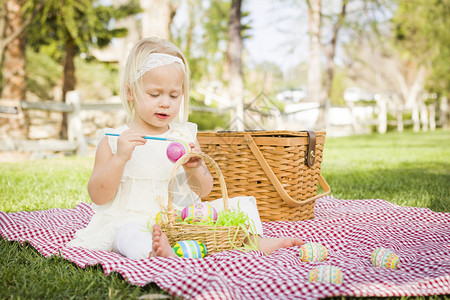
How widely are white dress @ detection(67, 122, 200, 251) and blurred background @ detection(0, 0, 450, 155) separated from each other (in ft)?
4.31

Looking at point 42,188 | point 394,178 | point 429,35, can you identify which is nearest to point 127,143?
point 42,188

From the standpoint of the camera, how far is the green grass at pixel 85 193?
62.6 inches

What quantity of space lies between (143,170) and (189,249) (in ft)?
1.75

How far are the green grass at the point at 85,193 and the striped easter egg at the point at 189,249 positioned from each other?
0.30m

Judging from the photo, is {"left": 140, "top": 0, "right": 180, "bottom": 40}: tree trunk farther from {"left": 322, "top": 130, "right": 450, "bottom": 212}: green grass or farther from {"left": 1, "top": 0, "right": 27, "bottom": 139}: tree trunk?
{"left": 322, "top": 130, "right": 450, "bottom": 212}: green grass

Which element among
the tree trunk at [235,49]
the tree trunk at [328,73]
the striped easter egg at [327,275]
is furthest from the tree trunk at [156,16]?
the striped easter egg at [327,275]

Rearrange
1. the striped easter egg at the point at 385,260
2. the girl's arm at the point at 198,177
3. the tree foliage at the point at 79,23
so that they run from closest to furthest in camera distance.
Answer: the striped easter egg at the point at 385,260
the girl's arm at the point at 198,177
the tree foliage at the point at 79,23

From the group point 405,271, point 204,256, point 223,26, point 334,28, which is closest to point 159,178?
point 204,256

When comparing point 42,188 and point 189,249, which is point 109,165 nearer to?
point 189,249

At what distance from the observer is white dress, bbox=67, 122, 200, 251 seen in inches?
85.5

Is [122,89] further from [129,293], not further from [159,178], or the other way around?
[129,293]

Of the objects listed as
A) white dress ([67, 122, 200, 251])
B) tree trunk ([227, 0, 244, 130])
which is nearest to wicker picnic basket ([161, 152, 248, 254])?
white dress ([67, 122, 200, 251])

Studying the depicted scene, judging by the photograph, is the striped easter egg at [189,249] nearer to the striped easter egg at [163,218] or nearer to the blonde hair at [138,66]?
the striped easter egg at [163,218]

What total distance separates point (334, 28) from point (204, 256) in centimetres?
1417
